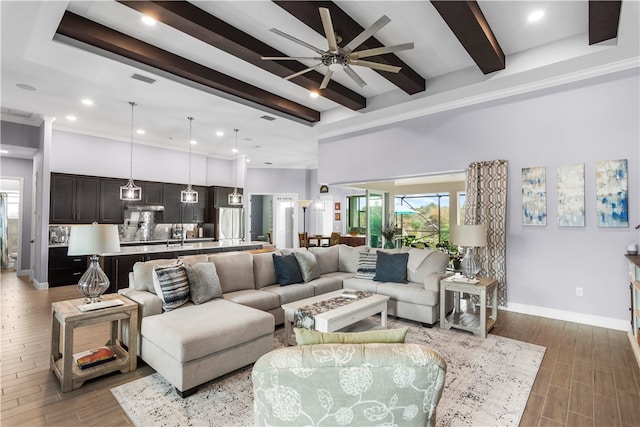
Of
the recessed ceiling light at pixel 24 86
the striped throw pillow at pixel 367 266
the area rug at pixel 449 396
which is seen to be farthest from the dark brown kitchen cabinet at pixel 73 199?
the striped throw pillow at pixel 367 266

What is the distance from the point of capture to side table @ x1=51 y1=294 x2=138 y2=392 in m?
2.51

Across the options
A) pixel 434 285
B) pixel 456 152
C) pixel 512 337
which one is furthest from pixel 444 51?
pixel 512 337

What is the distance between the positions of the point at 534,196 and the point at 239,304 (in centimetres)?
429

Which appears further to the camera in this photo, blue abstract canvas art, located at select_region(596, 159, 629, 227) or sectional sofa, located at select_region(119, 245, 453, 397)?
blue abstract canvas art, located at select_region(596, 159, 629, 227)

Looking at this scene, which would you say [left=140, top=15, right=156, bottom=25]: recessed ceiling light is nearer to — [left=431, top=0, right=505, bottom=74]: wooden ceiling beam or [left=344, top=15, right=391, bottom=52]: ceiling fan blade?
[left=344, top=15, right=391, bottom=52]: ceiling fan blade

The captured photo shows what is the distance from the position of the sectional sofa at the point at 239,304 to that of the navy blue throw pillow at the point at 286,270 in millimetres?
46

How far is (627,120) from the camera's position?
3900 mm

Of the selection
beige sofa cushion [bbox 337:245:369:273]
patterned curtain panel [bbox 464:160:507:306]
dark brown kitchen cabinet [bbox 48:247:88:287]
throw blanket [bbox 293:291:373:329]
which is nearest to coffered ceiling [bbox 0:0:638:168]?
patterned curtain panel [bbox 464:160:507:306]

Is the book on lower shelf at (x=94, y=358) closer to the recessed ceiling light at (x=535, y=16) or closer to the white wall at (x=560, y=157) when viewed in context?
the white wall at (x=560, y=157)

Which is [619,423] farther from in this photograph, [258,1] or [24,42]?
[24,42]

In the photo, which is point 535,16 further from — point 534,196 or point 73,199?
point 73,199

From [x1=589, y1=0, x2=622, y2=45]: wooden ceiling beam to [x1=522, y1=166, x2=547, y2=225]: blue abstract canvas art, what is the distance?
5.37 feet

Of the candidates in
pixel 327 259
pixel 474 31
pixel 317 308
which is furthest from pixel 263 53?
pixel 327 259

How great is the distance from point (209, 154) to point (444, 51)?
22.7ft
